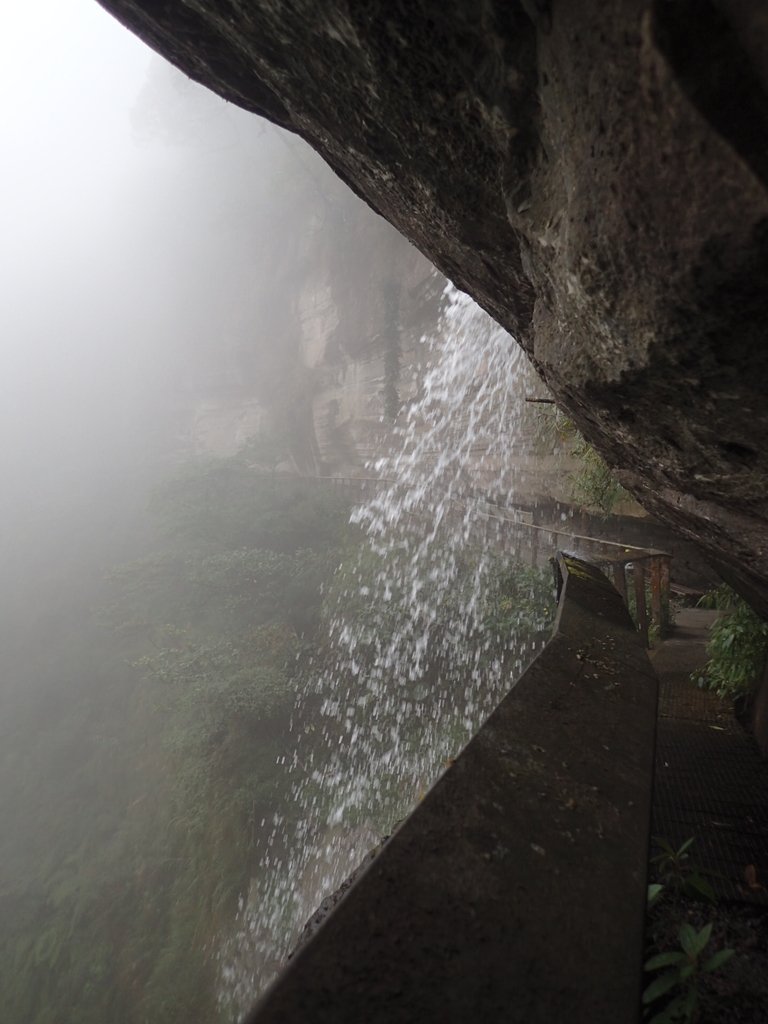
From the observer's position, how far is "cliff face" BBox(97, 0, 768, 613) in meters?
0.83

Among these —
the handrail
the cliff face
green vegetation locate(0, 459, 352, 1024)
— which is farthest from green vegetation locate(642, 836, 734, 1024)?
green vegetation locate(0, 459, 352, 1024)

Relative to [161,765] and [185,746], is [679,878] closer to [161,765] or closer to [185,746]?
[185,746]

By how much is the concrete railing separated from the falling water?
6.43 m

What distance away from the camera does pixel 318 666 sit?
10.9 meters

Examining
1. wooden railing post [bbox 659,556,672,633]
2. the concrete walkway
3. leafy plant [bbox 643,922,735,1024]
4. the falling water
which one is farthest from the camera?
the falling water

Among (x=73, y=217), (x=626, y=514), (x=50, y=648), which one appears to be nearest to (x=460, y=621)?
(x=626, y=514)

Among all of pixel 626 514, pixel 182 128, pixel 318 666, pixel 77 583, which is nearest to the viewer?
pixel 626 514

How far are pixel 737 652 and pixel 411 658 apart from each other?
604 centimetres

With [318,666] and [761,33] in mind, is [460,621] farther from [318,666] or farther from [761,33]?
[761,33]

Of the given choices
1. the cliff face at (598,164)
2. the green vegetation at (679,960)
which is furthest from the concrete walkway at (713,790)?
the cliff face at (598,164)

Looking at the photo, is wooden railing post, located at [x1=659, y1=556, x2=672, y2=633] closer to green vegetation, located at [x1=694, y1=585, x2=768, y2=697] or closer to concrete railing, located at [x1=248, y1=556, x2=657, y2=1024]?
green vegetation, located at [x1=694, y1=585, x2=768, y2=697]

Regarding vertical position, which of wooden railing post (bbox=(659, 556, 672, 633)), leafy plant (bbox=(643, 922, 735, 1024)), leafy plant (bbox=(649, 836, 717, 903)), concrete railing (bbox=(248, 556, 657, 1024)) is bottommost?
wooden railing post (bbox=(659, 556, 672, 633))

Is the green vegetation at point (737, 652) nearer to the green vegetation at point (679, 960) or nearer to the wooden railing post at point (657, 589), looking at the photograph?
the wooden railing post at point (657, 589)

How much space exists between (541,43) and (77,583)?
22.0 meters
